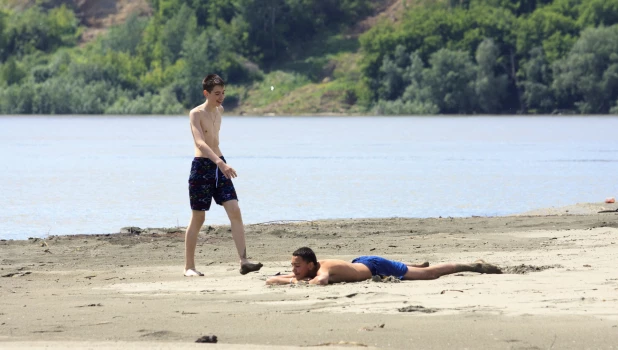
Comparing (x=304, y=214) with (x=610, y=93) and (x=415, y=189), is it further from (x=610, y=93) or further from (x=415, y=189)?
(x=610, y=93)

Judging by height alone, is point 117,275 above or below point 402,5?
below

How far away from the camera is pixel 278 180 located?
99.2 feet

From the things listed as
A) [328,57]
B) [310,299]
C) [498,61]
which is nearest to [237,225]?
[310,299]

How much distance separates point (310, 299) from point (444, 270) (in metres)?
1.48

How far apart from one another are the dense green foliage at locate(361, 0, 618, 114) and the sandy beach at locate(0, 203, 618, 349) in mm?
70787

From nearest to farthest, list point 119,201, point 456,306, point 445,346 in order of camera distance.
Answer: point 445,346 → point 456,306 → point 119,201

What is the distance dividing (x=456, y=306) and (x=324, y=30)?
100732 millimetres

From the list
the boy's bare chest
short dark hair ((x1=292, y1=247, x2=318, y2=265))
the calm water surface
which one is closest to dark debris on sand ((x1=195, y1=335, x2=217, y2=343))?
short dark hair ((x1=292, y1=247, x2=318, y2=265))

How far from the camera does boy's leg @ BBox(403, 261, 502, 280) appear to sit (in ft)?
33.5

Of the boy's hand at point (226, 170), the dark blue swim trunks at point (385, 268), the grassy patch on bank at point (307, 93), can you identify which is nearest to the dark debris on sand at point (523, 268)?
the dark blue swim trunks at point (385, 268)

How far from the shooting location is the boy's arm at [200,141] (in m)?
10.9

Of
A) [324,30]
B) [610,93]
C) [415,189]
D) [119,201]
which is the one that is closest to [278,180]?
[415,189]

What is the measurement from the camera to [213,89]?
439 inches

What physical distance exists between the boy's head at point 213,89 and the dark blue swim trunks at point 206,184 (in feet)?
1.77
